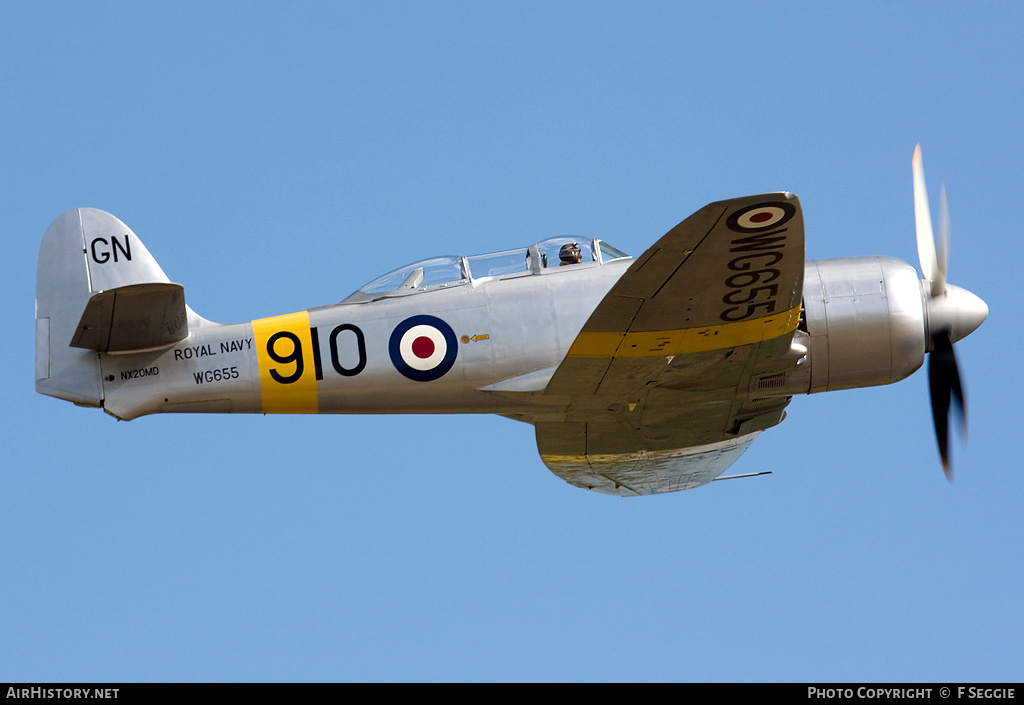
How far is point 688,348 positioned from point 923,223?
345 cm

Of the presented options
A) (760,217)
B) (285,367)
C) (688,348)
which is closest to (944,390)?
(688,348)

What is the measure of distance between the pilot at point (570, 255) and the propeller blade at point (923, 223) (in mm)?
3652

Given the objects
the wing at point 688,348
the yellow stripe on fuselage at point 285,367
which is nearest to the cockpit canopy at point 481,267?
the yellow stripe on fuselage at point 285,367

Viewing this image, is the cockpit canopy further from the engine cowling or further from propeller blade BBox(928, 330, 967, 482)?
propeller blade BBox(928, 330, 967, 482)

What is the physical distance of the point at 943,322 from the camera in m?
11.8

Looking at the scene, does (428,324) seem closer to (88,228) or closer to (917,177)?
(88,228)

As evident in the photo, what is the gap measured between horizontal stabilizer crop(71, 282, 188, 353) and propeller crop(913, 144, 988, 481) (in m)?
7.51

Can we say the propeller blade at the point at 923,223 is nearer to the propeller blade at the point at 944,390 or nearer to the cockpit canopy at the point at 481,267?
the propeller blade at the point at 944,390

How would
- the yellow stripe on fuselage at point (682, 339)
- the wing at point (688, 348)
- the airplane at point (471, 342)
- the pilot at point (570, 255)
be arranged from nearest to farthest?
the wing at point (688, 348)
the yellow stripe on fuselage at point (682, 339)
the airplane at point (471, 342)
the pilot at point (570, 255)

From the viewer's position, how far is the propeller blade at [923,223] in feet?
39.3

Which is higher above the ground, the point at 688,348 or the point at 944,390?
the point at 688,348

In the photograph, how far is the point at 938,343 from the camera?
38.9 ft

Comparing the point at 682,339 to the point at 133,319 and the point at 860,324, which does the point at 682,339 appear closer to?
the point at 860,324

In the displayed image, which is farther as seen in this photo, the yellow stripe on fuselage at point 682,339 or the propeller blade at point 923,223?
the propeller blade at point 923,223
